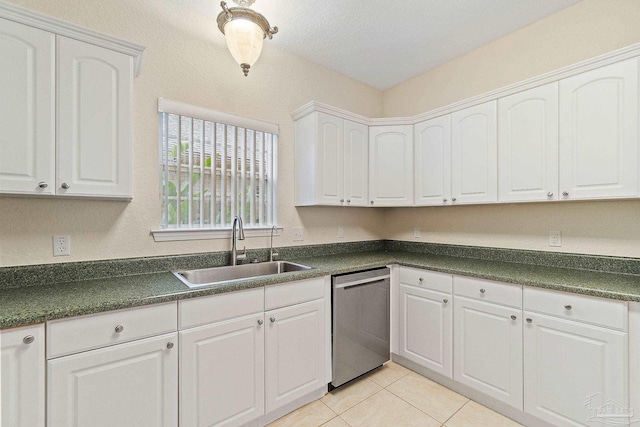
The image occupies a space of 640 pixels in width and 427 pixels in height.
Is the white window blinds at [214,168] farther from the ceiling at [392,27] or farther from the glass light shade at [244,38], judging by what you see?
the ceiling at [392,27]

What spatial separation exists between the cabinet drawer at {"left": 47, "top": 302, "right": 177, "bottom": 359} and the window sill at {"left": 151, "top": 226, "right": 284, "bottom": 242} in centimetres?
68

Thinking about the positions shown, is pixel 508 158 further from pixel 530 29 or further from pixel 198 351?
pixel 198 351

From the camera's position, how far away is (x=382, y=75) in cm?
301

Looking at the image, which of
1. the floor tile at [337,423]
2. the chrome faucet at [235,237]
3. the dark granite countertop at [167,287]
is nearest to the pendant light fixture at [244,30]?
the chrome faucet at [235,237]

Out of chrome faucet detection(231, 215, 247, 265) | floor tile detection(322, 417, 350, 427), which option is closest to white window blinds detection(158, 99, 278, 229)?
chrome faucet detection(231, 215, 247, 265)

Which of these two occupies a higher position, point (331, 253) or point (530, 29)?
point (530, 29)

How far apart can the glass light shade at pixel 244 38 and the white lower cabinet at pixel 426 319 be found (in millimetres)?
1937

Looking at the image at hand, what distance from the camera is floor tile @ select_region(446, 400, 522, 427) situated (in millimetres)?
1727

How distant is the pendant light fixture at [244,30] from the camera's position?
5.31 ft

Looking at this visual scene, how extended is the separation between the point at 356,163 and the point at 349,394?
192cm

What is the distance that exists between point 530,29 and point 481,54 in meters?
0.37

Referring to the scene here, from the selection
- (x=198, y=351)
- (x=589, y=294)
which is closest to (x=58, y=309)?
(x=198, y=351)

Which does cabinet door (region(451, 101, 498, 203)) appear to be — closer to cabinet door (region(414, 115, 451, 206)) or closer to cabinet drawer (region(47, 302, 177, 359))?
cabinet door (region(414, 115, 451, 206))

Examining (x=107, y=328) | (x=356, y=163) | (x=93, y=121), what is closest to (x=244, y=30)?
(x=93, y=121)
